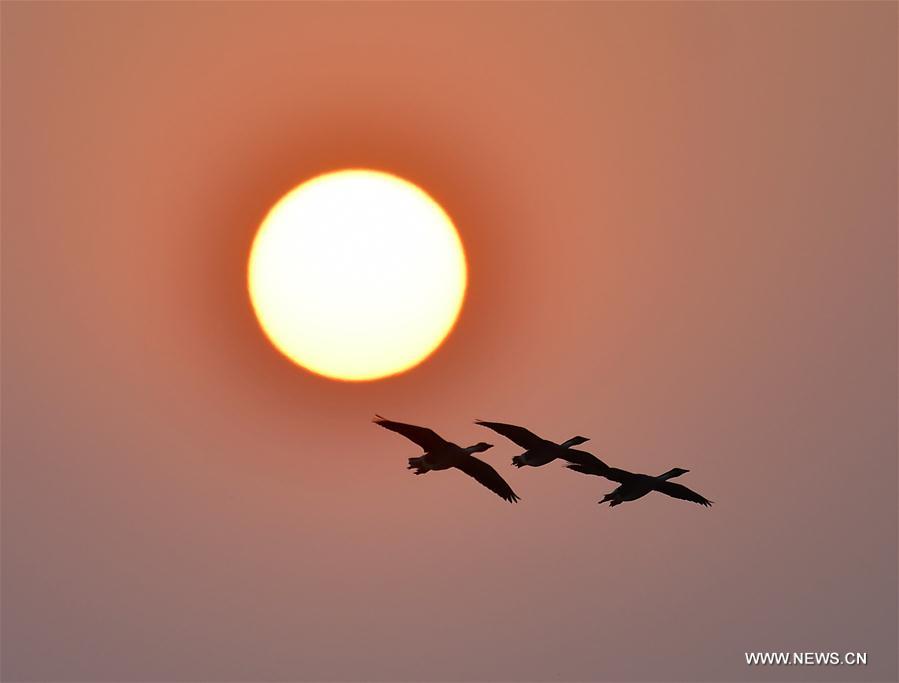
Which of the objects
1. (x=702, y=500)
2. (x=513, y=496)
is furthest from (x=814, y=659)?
(x=513, y=496)

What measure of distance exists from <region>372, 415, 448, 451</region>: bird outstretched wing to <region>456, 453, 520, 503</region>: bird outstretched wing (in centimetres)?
114

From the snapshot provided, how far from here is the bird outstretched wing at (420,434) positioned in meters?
40.7

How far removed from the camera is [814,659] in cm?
6900

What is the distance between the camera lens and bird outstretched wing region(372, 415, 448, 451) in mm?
40684

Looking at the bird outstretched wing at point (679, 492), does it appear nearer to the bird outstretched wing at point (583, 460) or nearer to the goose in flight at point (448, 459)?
the bird outstretched wing at point (583, 460)

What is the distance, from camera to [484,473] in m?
44.2

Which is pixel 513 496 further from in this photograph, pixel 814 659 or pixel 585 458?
pixel 814 659

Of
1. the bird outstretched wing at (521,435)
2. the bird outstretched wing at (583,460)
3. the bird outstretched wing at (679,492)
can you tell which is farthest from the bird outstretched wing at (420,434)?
the bird outstretched wing at (679,492)

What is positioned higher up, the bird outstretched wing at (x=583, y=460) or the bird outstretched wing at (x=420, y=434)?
the bird outstretched wing at (x=583, y=460)

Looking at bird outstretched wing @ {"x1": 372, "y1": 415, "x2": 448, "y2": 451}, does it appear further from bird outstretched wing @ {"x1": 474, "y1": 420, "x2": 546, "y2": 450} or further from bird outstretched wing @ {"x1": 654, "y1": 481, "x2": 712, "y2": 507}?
bird outstretched wing @ {"x1": 654, "y1": 481, "x2": 712, "y2": 507}

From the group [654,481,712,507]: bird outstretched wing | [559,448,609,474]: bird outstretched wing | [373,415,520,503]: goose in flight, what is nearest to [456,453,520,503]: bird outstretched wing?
[373,415,520,503]: goose in flight

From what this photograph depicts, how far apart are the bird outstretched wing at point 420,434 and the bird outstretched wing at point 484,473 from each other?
114 centimetres

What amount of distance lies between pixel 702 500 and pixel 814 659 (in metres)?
26.2

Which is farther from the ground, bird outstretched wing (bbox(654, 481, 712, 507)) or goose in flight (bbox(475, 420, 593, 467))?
bird outstretched wing (bbox(654, 481, 712, 507))
